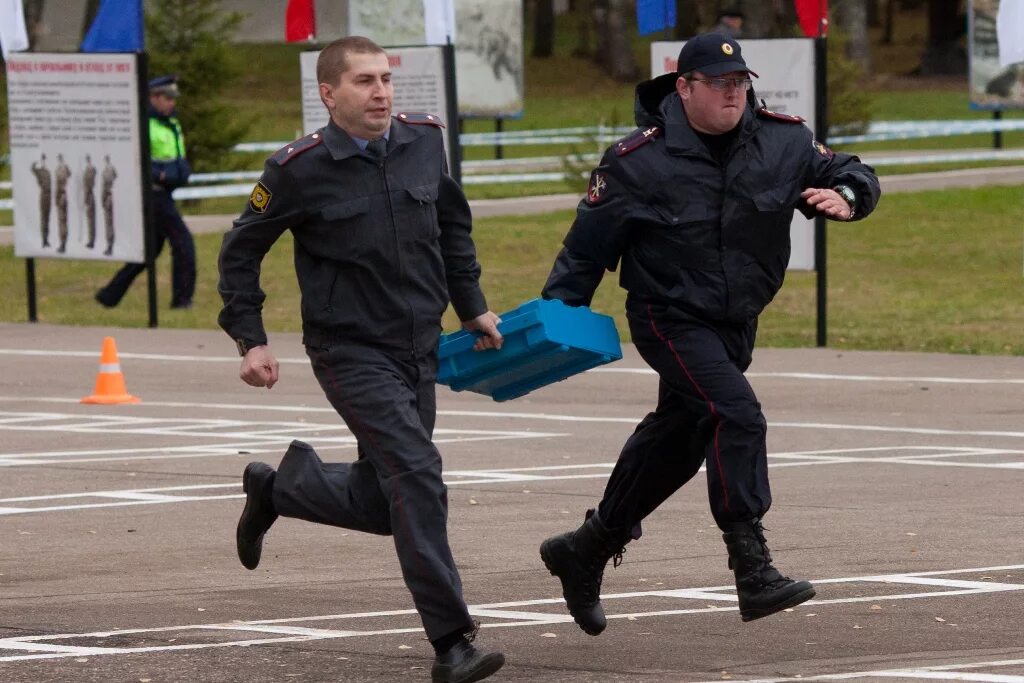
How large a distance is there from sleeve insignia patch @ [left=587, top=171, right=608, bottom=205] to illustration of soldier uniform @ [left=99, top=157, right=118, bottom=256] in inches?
460

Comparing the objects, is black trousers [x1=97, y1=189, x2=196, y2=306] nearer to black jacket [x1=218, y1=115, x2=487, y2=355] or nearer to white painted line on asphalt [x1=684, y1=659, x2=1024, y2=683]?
black jacket [x1=218, y1=115, x2=487, y2=355]

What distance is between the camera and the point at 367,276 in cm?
672

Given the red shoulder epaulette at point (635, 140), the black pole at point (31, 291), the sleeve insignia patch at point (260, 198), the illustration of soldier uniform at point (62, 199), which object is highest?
the red shoulder epaulette at point (635, 140)

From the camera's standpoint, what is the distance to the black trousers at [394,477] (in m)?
6.44

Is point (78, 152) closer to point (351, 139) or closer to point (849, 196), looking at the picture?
point (351, 139)

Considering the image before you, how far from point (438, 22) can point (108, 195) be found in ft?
10.8

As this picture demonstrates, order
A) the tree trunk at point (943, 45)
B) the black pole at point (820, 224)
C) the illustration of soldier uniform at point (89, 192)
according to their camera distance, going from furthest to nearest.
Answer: the tree trunk at point (943, 45) → the illustration of soldier uniform at point (89, 192) → the black pole at point (820, 224)

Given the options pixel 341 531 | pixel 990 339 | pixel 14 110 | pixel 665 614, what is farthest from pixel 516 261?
pixel 665 614

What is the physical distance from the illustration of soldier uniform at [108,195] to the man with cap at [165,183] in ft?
1.73

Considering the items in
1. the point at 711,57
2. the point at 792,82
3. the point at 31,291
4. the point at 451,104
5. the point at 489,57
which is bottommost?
the point at 31,291

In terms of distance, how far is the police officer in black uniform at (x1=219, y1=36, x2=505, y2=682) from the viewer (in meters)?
6.64

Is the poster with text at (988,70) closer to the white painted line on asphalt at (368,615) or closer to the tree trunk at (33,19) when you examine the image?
the tree trunk at (33,19)

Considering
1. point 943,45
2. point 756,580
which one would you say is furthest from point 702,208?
point 943,45

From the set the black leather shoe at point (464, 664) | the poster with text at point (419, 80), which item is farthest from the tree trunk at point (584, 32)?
the black leather shoe at point (464, 664)
